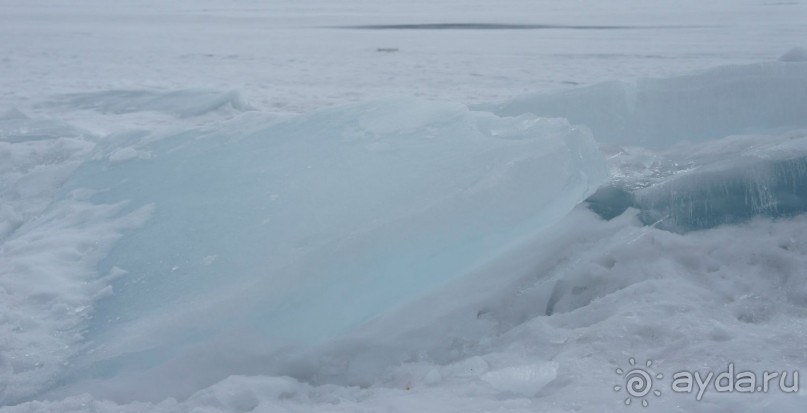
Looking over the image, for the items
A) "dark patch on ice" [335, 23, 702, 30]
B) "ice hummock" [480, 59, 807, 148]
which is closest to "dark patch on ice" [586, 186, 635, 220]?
"ice hummock" [480, 59, 807, 148]

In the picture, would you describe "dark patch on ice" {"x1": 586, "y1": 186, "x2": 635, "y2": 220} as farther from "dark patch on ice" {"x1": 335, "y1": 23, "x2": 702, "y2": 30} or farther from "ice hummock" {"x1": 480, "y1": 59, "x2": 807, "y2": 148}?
"dark patch on ice" {"x1": 335, "y1": 23, "x2": 702, "y2": 30}

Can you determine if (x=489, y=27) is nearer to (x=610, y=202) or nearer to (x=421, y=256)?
(x=610, y=202)

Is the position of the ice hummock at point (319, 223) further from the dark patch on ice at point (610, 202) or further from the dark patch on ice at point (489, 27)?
the dark patch on ice at point (489, 27)

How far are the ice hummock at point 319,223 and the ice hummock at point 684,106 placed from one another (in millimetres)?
1118

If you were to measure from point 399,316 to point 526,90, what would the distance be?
4665mm

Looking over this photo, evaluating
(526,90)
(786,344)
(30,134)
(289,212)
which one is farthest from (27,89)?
(786,344)

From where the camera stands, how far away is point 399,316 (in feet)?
8.17

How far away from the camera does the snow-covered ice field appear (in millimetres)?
2111

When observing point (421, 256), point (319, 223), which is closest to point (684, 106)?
point (421, 256)

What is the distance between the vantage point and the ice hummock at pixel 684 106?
14.1ft

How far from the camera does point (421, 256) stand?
263 cm

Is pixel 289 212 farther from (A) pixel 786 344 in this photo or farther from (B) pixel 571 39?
(B) pixel 571 39

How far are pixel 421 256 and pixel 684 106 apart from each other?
262 cm

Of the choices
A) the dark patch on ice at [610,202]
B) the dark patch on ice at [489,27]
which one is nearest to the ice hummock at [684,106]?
the dark patch on ice at [610,202]
